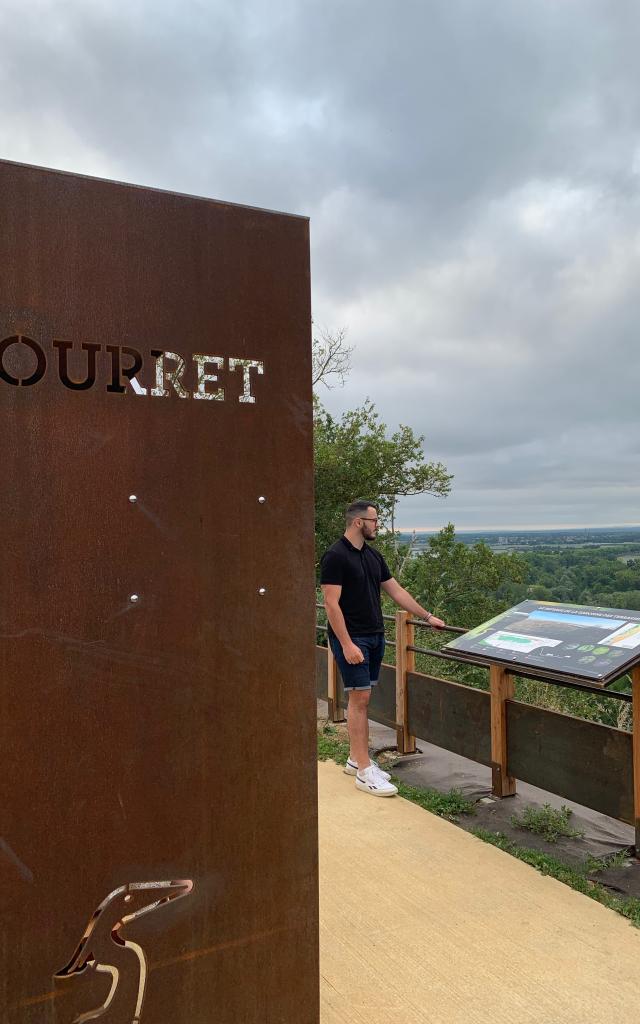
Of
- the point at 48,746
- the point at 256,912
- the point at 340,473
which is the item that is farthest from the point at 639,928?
the point at 340,473

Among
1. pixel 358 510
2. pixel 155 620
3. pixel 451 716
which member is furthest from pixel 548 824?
pixel 155 620

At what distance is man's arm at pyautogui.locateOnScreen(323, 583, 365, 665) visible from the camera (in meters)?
3.88

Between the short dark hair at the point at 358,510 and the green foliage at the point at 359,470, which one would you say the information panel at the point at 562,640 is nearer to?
the short dark hair at the point at 358,510

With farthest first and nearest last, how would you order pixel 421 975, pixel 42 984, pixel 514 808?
pixel 514 808
pixel 421 975
pixel 42 984

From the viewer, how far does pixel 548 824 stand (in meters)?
3.61

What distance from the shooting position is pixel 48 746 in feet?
5.18

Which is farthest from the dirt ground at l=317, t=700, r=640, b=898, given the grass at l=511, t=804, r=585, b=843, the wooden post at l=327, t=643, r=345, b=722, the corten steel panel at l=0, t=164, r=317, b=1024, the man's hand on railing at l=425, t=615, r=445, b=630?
the corten steel panel at l=0, t=164, r=317, b=1024

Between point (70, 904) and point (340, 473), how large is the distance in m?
11.9

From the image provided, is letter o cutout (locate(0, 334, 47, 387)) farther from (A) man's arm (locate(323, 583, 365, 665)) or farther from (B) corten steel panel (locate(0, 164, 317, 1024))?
(A) man's arm (locate(323, 583, 365, 665))

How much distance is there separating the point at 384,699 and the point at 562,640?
1946 millimetres

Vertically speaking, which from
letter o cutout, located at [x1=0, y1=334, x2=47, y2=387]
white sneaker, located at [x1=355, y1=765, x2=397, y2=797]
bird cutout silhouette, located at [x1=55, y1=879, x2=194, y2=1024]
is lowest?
white sneaker, located at [x1=355, y1=765, x2=397, y2=797]

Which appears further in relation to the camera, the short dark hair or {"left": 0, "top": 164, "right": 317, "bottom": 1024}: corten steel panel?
the short dark hair

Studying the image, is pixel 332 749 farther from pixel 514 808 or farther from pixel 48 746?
pixel 48 746

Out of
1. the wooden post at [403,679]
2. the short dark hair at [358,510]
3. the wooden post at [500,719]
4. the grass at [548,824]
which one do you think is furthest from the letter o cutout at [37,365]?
the wooden post at [403,679]
